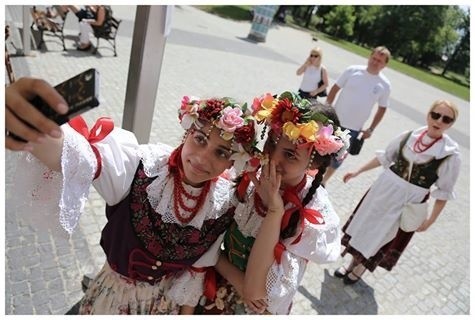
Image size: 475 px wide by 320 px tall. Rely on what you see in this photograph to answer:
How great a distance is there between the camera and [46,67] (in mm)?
6832

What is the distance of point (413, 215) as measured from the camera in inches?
132

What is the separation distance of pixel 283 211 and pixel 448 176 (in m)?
2.24

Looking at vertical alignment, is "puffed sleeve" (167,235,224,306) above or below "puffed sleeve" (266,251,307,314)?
below

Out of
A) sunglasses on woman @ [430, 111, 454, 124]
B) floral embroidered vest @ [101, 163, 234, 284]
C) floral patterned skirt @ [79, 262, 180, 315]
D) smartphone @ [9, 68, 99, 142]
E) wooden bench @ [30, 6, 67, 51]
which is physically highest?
smartphone @ [9, 68, 99, 142]

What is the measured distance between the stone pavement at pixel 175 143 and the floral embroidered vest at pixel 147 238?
44.4 inches

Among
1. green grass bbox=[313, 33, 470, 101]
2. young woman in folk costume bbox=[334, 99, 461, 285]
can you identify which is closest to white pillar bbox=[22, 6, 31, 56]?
young woman in folk costume bbox=[334, 99, 461, 285]

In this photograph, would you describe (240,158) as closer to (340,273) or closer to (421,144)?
(421,144)

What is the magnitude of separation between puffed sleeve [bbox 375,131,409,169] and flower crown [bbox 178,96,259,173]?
2336mm

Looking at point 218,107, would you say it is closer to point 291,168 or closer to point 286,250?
point 291,168

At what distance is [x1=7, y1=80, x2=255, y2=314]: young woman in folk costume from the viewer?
1.46 metres

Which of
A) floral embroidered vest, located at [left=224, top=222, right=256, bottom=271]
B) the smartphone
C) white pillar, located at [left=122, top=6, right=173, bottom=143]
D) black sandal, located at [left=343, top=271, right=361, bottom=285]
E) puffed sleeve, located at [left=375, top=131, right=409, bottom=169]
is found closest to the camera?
the smartphone

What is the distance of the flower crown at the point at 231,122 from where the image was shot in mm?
1538

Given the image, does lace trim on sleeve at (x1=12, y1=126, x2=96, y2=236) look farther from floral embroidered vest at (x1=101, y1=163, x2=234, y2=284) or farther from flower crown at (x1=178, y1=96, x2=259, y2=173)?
flower crown at (x1=178, y1=96, x2=259, y2=173)

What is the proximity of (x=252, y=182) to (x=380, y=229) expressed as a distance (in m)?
2.24
